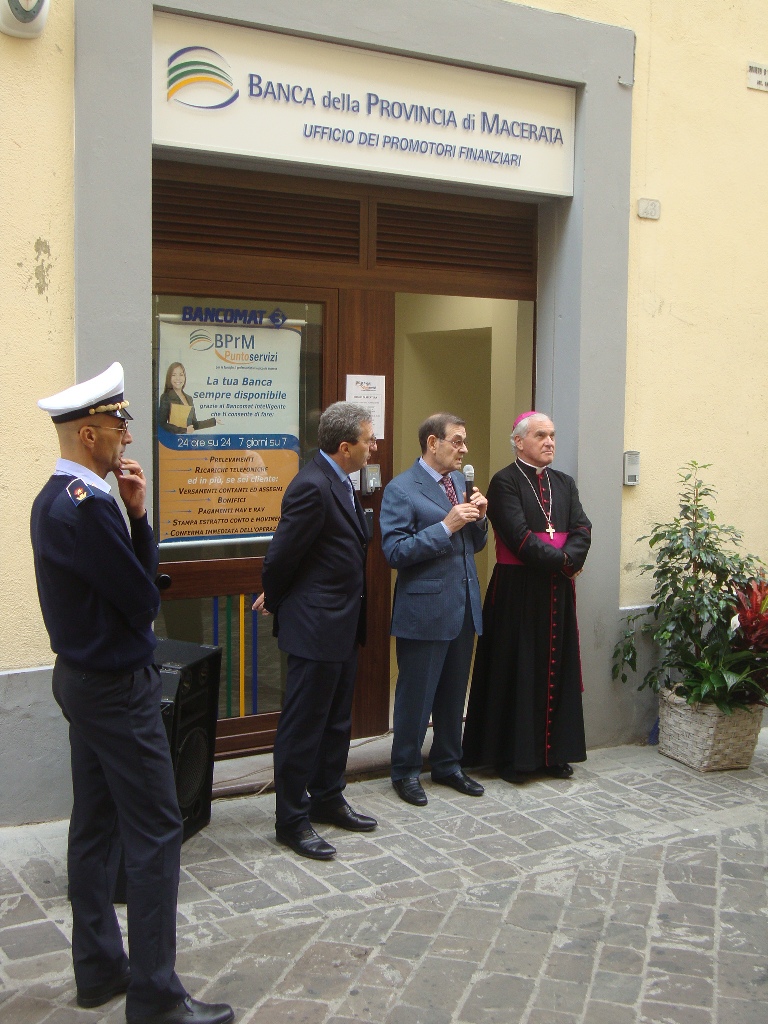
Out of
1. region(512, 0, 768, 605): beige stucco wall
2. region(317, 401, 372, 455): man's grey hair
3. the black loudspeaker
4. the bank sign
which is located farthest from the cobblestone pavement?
the bank sign

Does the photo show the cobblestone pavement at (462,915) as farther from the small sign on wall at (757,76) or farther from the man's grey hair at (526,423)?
the small sign on wall at (757,76)

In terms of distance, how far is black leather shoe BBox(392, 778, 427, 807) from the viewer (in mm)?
5379

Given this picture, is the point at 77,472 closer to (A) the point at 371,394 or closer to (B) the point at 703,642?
(A) the point at 371,394

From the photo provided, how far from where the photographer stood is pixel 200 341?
5566mm

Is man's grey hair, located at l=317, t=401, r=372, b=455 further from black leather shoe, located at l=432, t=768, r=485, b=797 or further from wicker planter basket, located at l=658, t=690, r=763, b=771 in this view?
wicker planter basket, located at l=658, t=690, r=763, b=771

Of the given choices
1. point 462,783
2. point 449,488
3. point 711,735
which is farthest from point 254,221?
point 711,735

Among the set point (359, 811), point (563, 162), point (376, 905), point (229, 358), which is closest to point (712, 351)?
point (563, 162)

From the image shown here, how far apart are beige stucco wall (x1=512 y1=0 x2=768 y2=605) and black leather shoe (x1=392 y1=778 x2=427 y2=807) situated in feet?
6.12

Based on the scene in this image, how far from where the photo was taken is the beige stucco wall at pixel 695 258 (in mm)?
6398

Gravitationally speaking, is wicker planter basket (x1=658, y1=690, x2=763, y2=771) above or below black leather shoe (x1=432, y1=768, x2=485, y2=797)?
above

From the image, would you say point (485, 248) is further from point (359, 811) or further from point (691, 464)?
point (359, 811)

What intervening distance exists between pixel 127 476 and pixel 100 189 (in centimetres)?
190

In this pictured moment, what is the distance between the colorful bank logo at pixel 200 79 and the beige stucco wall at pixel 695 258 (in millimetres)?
2222

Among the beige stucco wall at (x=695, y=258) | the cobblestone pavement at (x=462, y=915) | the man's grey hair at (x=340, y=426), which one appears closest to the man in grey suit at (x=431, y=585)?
the cobblestone pavement at (x=462, y=915)
